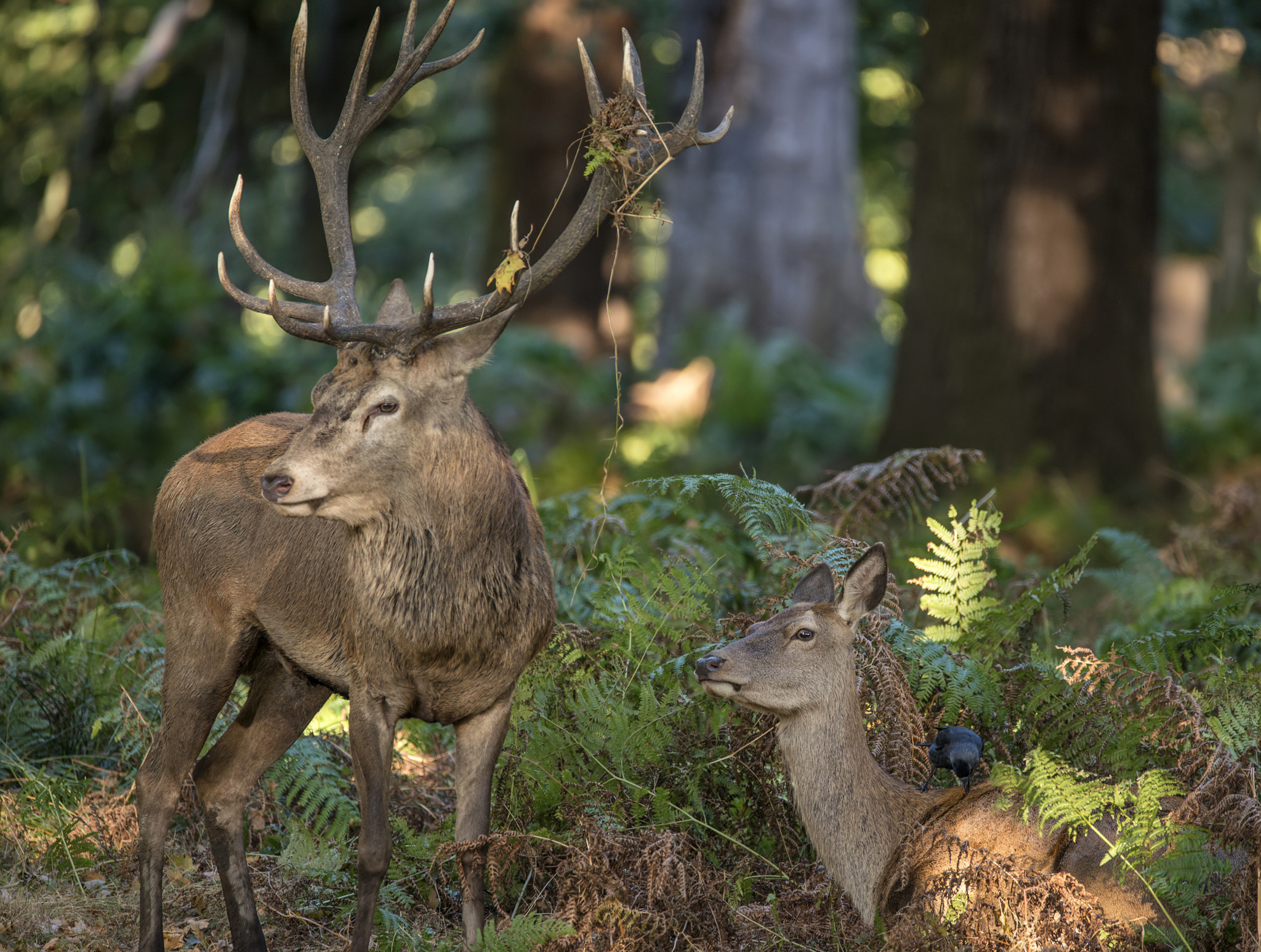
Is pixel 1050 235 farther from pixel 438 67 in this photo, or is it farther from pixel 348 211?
pixel 348 211

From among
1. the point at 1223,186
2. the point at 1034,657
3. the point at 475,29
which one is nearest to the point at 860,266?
the point at 475,29

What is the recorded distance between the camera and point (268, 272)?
4.75 metres

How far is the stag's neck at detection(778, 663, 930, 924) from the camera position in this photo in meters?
4.30

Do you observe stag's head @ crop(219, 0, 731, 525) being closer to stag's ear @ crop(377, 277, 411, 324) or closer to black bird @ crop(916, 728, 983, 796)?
stag's ear @ crop(377, 277, 411, 324)

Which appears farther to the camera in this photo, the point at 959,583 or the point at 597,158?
the point at 959,583

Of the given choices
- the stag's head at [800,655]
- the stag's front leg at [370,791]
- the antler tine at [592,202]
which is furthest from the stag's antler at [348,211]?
the stag's head at [800,655]

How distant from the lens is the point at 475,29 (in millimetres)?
16641

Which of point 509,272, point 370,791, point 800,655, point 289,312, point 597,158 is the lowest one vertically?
point 370,791

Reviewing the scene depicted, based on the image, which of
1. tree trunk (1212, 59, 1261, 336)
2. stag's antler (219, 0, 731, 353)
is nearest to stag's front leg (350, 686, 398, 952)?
stag's antler (219, 0, 731, 353)

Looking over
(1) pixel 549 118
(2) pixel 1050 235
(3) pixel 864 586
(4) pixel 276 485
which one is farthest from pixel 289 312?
(1) pixel 549 118

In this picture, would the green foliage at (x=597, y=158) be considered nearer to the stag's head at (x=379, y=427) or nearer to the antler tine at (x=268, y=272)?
the stag's head at (x=379, y=427)

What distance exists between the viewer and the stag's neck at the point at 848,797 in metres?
4.30

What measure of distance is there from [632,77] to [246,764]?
278cm

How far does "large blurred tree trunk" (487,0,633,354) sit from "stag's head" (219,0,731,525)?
11630 millimetres
